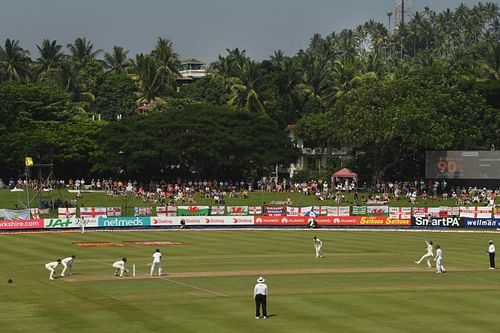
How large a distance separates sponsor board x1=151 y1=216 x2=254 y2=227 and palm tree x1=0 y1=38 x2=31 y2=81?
77.5 metres

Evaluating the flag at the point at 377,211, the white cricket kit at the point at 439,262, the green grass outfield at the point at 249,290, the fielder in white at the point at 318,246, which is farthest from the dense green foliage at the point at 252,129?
the white cricket kit at the point at 439,262

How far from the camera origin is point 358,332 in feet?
113

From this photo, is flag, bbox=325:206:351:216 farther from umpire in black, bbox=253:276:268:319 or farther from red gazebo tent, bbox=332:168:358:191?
umpire in black, bbox=253:276:268:319

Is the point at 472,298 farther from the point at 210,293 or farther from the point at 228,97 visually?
the point at 228,97

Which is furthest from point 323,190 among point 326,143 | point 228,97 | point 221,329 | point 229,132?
point 221,329

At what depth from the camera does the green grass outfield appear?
36.5m

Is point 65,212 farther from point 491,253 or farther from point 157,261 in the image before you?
point 491,253

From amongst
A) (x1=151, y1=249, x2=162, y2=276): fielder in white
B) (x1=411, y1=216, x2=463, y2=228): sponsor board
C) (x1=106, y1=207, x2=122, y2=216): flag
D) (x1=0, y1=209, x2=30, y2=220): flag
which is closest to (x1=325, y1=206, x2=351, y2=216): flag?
(x1=411, y1=216, x2=463, y2=228): sponsor board

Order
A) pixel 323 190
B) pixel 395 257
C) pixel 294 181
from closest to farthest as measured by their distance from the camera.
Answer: pixel 395 257, pixel 323 190, pixel 294 181

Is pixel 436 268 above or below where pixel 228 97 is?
below

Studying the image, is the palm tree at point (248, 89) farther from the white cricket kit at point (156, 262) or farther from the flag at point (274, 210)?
the white cricket kit at point (156, 262)

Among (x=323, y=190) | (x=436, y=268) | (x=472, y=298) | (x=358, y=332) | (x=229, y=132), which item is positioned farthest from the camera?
(x=229, y=132)

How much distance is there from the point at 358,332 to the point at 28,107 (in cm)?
10637

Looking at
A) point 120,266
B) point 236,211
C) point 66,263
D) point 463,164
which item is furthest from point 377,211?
point 66,263
